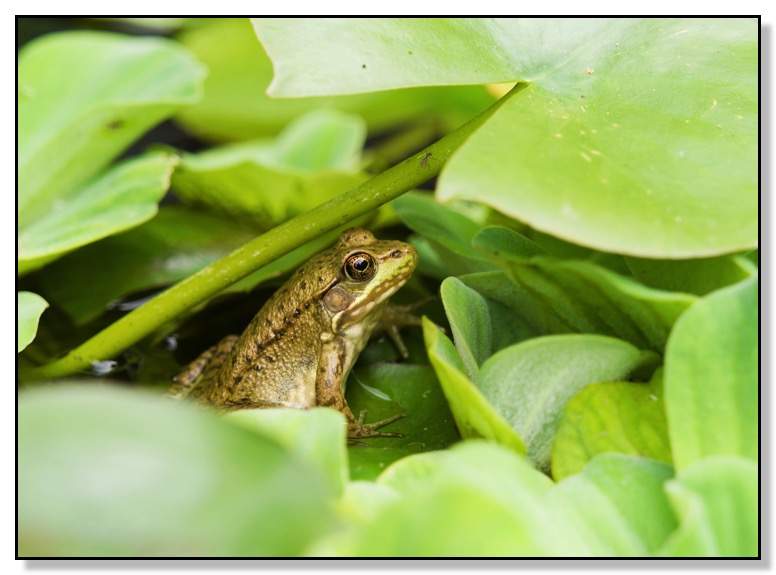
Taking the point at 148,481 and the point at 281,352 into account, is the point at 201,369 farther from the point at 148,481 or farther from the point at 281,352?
the point at 148,481

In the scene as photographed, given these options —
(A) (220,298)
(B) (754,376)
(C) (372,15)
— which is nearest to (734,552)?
(B) (754,376)

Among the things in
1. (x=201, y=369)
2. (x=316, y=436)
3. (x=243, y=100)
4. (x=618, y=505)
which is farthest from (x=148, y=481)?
(x=243, y=100)

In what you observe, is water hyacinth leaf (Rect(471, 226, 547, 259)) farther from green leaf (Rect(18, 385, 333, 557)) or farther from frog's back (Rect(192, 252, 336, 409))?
frog's back (Rect(192, 252, 336, 409))

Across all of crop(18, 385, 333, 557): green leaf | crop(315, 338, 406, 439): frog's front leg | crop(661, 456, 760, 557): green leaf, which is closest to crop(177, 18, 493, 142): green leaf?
crop(315, 338, 406, 439): frog's front leg

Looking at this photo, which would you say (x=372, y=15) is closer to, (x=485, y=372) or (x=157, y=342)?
(x=485, y=372)

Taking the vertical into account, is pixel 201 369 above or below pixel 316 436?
below

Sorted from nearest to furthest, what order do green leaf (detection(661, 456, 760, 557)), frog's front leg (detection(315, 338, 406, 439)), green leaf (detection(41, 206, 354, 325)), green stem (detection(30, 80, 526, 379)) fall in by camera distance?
green leaf (detection(661, 456, 760, 557)) < green stem (detection(30, 80, 526, 379)) < frog's front leg (detection(315, 338, 406, 439)) < green leaf (detection(41, 206, 354, 325))

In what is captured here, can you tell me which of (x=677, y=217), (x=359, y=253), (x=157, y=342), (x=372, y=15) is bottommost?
(x=157, y=342)
